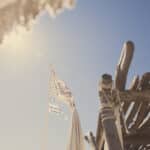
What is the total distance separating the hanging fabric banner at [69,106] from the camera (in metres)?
5.47

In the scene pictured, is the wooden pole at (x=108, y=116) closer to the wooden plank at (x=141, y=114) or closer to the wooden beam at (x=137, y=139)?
the wooden plank at (x=141, y=114)

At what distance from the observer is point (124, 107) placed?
252 inches

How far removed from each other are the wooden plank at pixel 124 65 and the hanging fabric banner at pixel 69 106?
956 millimetres

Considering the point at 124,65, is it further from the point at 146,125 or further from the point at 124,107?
the point at 146,125

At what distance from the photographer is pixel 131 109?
6.62m

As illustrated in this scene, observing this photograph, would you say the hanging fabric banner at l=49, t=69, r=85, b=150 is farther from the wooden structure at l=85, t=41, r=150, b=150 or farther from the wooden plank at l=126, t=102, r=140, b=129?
the wooden plank at l=126, t=102, r=140, b=129

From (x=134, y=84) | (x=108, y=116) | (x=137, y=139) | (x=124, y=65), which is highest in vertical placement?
(x=124, y=65)

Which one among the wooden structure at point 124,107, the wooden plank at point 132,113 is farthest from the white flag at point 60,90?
the wooden plank at point 132,113

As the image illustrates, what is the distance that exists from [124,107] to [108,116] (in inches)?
43.2

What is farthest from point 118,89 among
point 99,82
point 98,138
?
point 98,138

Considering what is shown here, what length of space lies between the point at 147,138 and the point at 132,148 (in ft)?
2.90

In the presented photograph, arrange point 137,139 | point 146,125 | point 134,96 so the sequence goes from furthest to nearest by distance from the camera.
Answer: point 146,125 < point 137,139 < point 134,96

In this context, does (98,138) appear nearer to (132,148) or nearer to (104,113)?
(132,148)

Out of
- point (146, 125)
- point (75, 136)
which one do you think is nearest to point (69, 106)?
point (75, 136)
